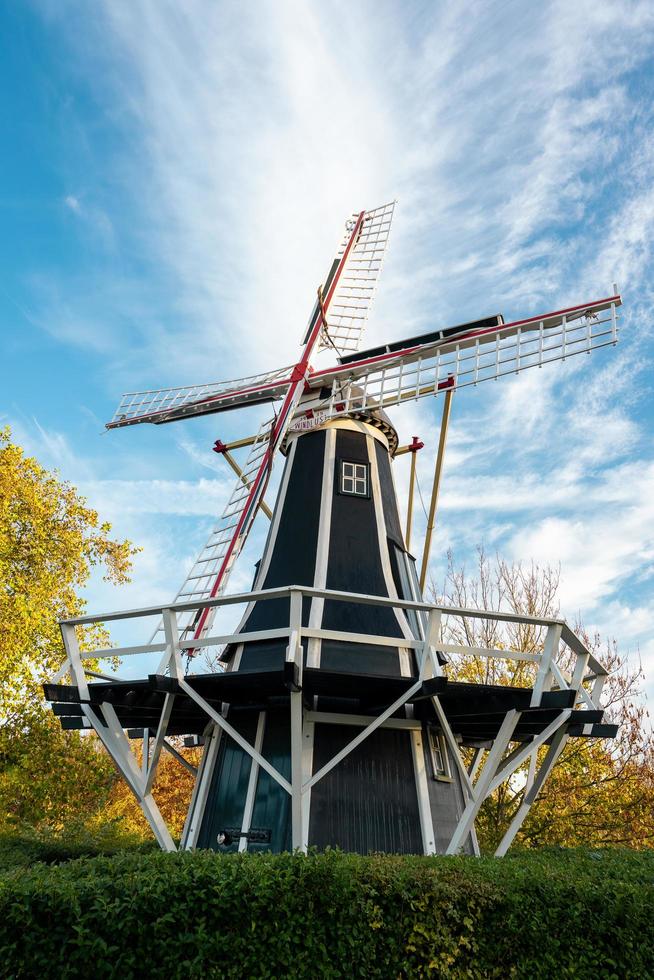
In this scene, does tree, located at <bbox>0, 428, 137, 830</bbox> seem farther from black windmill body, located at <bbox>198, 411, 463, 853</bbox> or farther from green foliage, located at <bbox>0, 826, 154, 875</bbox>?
black windmill body, located at <bbox>198, 411, 463, 853</bbox>

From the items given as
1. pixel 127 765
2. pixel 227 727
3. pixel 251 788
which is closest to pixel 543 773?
pixel 251 788

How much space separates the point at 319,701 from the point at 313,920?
3.76 m

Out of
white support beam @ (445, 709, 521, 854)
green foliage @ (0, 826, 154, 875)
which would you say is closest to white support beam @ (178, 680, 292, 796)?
white support beam @ (445, 709, 521, 854)

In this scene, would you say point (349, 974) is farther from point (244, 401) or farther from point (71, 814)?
point (71, 814)

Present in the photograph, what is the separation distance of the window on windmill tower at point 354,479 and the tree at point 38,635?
27.7 feet

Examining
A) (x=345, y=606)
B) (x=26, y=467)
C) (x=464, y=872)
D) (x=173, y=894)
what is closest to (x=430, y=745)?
(x=345, y=606)

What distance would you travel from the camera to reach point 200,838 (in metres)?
9.62

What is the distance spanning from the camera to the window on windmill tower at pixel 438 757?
383 inches

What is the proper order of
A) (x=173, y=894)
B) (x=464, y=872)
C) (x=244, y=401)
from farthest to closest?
(x=244, y=401)
(x=464, y=872)
(x=173, y=894)

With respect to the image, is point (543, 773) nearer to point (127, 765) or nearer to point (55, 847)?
point (127, 765)

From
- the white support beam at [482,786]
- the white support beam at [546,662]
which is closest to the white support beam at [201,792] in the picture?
the white support beam at [482,786]

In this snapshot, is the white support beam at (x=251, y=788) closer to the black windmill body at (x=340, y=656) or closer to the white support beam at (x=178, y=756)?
the black windmill body at (x=340, y=656)

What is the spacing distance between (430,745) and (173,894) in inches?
212

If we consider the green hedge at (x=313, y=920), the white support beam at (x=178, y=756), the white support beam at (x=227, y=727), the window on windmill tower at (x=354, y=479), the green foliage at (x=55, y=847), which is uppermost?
the window on windmill tower at (x=354, y=479)
